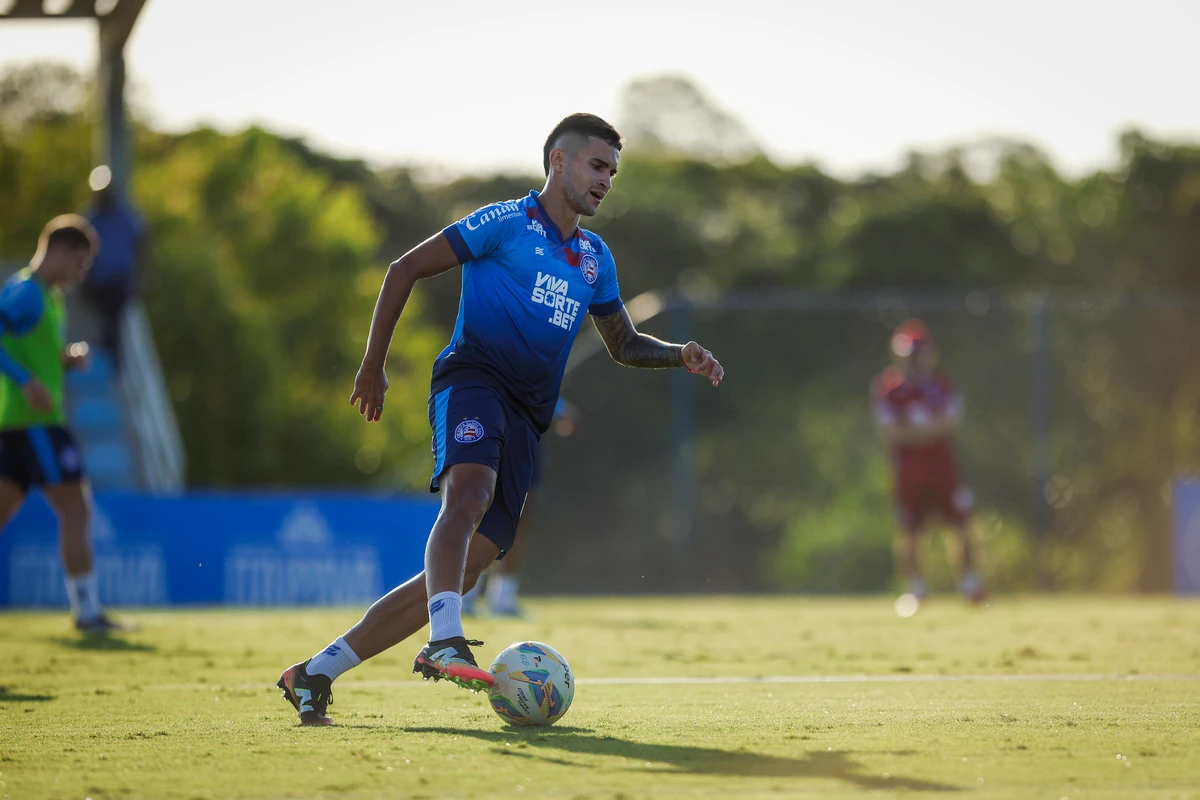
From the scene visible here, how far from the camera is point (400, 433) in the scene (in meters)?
36.2

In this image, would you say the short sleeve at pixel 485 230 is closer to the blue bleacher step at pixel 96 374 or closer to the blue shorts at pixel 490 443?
the blue shorts at pixel 490 443

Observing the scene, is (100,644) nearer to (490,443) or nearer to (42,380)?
(42,380)

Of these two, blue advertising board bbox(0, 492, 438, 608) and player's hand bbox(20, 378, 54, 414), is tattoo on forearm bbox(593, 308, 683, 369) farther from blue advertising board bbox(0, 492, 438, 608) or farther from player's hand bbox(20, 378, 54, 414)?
blue advertising board bbox(0, 492, 438, 608)

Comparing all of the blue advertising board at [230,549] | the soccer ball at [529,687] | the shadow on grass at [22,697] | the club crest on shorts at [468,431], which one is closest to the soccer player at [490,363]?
the club crest on shorts at [468,431]

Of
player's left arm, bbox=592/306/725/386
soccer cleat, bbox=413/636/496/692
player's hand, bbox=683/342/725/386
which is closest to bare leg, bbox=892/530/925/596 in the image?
player's left arm, bbox=592/306/725/386

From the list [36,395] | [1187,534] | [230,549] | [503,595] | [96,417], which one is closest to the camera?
[36,395]

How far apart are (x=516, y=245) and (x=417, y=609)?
1.27 metres

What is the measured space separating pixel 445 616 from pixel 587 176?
1.63m

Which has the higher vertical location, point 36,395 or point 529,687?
point 36,395

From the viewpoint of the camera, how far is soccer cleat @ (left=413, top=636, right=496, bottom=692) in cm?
471

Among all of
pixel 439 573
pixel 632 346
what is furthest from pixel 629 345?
pixel 439 573

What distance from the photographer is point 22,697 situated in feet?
21.0

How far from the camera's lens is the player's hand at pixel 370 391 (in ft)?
16.7

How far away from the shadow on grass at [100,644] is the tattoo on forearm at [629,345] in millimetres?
4194
